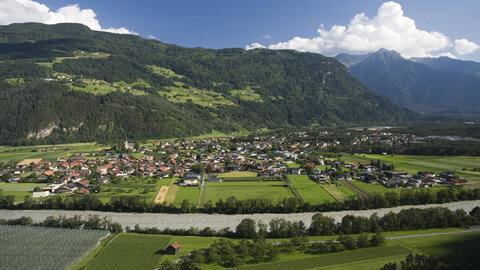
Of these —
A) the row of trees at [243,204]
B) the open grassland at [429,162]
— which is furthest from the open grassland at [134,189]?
the open grassland at [429,162]

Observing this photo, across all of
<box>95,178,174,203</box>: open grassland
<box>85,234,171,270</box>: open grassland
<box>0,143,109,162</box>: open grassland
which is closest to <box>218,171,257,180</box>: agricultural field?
<box>95,178,174,203</box>: open grassland

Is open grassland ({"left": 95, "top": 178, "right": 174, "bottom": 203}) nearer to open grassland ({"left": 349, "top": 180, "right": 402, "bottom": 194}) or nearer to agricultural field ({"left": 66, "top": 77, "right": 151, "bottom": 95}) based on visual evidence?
open grassland ({"left": 349, "top": 180, "right": 402, "bottom": 194})

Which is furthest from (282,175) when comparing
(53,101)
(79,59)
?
(79,59)

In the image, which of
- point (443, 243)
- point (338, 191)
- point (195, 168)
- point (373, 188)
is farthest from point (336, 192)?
point (195, 168)

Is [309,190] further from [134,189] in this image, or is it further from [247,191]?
[134,189]

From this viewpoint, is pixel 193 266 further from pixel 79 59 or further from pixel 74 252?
pixel 79 59

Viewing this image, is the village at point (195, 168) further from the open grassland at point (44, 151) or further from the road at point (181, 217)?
the road at point (181, 217)
